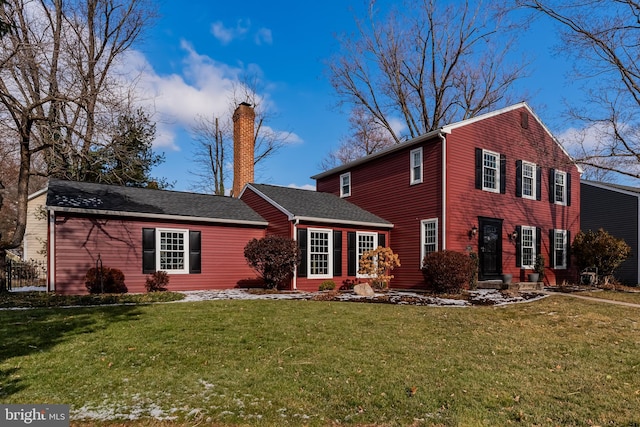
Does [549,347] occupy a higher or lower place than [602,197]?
lower

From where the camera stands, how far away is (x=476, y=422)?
12.1 ft

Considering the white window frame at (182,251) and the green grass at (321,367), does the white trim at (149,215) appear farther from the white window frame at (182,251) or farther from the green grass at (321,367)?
the green grass at (321,367)

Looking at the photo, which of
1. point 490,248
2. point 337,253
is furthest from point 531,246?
point 337,253

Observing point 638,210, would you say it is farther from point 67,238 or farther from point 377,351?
point 67,238

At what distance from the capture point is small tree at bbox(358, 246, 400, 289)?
1484 centimetres

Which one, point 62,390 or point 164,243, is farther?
point 164,243

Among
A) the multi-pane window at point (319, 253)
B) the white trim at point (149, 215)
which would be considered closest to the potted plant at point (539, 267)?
the multi-pane window at point (319, 253)

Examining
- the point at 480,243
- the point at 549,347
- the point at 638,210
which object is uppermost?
the point at 638,210

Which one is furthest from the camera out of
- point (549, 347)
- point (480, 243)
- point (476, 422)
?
point (480, 243)

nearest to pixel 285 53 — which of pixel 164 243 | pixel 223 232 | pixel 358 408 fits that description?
pixel 223 232

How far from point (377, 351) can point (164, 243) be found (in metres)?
10.3

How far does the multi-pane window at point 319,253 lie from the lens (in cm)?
1474

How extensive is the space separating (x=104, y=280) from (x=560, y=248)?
18963 millimetres

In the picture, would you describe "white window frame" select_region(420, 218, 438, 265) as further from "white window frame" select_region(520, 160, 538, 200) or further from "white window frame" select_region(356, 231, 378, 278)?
"white window frame" select_region(520, 160, 538, 200)
